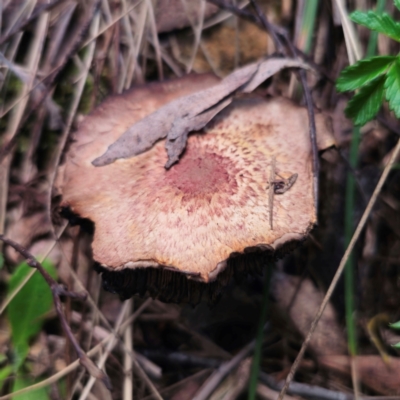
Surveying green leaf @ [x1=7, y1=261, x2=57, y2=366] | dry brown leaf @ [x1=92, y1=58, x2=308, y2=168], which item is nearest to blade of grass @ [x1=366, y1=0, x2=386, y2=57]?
dry brown leaf @ [x1=92, y1=58, x2=308, y2=168]

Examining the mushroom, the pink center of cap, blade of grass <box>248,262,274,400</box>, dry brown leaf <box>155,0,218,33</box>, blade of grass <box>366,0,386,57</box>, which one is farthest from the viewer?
dry brown leaf <box>155,0,218,33</box>

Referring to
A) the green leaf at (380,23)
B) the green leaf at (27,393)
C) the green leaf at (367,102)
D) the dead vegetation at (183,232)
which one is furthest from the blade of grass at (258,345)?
the green leaf at (380,23)

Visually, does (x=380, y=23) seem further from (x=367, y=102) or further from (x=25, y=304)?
(x=25, y=304)

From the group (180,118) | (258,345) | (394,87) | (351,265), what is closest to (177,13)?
(180,118)

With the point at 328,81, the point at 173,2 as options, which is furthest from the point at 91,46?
the point at 328,81

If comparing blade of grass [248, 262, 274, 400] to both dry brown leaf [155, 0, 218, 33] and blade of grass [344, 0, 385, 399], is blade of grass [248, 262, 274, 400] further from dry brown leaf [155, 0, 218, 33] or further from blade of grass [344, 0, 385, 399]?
dry brown leaf [155, 0, 218, 33]

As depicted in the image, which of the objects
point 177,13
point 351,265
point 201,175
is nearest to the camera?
point 201,175
